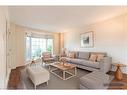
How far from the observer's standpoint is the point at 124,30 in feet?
11.7

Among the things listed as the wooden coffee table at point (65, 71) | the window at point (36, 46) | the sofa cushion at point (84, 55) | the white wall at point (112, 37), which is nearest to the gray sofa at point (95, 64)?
the sofa cushion at point (84, 55)

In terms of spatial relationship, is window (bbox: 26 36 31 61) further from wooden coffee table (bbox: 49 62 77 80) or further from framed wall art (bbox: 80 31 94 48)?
framed wall art (bbox: 80 31 94 48)

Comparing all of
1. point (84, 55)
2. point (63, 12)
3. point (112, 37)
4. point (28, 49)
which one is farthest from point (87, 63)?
point (28, 49)

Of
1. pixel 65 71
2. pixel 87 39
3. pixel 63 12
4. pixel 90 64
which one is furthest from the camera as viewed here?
pixel 87 39

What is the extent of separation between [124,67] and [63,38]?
4.46 m

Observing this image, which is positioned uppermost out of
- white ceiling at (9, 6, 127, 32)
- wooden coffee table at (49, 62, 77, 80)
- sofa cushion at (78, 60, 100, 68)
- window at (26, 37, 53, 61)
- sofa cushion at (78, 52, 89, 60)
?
white ceiling at (9, 6, 127, 32)

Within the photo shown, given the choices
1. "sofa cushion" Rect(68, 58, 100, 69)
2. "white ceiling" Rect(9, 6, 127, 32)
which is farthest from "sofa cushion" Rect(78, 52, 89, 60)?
"white ceiling" Rect(9, 6, 127, 32)

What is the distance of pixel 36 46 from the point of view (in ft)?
20.6

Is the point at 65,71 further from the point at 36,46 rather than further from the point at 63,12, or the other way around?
the point at 36,46

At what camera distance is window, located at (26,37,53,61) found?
581cm

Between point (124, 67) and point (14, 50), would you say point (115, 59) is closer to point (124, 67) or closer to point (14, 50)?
point (124, 67)

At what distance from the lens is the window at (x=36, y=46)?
581cm

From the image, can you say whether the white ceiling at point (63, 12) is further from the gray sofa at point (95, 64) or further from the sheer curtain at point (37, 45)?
the sheer curtain at point (37, 45)
